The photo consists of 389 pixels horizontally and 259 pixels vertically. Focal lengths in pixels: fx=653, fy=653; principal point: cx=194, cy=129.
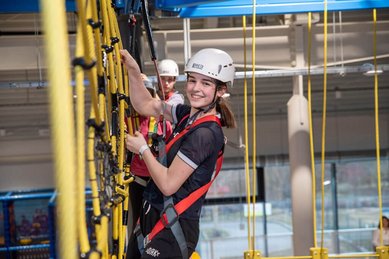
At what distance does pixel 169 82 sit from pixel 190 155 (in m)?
2.13

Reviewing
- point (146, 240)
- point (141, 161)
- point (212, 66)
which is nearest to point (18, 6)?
point (141, 161)

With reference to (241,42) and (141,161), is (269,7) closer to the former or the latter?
(141,161)

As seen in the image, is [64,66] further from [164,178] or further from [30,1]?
[30,1]

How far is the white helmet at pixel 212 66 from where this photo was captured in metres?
3.00

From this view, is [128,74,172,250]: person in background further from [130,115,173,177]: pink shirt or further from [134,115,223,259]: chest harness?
[134,115,223,259]: chest harness

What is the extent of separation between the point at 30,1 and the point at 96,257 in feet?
11.0

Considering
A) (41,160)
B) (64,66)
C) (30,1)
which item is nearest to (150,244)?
(64,66)

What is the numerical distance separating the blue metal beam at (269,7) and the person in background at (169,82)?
17.2 inches

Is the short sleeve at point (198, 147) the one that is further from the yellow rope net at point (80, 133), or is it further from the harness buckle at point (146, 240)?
the harness buckle at point (146, 240)

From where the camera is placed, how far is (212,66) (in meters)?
3.01

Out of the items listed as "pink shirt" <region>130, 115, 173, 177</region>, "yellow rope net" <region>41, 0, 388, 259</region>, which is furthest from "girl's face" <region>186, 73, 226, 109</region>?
"pink shirt" <region>130, 115, 173, 177</region>

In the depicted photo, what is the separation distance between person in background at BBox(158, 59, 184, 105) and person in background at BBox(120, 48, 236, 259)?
1.00 m

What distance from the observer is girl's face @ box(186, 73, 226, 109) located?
2.94m

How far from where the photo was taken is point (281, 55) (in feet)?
33.2
